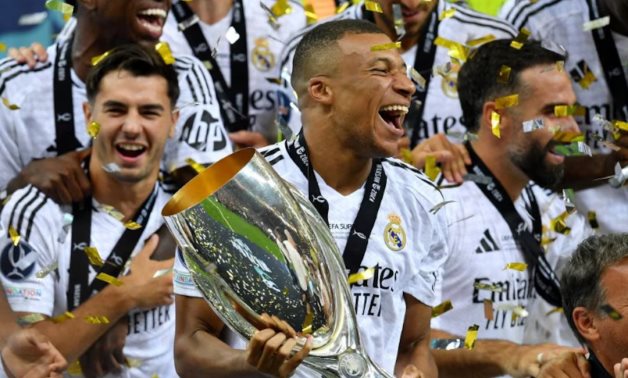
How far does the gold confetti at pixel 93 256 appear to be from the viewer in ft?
17.0

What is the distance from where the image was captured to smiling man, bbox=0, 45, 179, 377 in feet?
17.0

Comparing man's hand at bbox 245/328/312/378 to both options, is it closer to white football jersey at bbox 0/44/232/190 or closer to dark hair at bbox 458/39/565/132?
white football jersey at bbox 0/44/232/190

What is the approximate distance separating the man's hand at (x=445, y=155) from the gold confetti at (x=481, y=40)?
1.51 feet

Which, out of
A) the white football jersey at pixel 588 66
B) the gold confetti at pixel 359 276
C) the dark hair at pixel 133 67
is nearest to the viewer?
the gold confetti at pixel 359 276

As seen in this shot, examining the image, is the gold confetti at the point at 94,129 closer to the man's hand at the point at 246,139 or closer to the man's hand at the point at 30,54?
the man's hand at the point at 30,54

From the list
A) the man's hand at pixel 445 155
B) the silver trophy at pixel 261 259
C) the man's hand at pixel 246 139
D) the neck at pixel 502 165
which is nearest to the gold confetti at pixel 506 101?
the neck at pixel 502 165

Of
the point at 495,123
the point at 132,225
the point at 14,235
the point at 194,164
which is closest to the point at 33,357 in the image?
the point at 14,235

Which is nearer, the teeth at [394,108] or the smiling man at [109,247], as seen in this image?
the teeth at [394,108]

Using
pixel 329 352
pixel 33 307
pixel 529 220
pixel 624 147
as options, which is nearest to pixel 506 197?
pixel 529 220

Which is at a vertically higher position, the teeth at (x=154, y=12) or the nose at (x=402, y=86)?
the nose at (x=402, y=86)

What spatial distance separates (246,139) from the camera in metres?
5.72

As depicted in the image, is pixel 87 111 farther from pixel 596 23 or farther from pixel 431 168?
pixel 596 23

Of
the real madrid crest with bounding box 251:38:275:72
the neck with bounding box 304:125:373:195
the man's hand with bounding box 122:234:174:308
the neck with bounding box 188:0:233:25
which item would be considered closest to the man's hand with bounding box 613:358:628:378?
the neck with bounding box 304:125:373:195

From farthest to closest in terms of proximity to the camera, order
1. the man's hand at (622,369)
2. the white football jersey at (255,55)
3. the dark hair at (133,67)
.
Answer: the white football jersey at (255,55), the dark hair at (133,67), the man's hand at (622,369)
